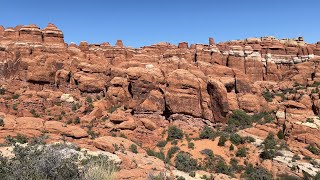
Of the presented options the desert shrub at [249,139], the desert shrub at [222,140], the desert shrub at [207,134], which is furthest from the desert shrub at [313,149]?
the desert shrub at [207,134]

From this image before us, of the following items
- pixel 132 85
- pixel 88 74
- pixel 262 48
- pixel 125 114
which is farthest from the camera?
pixel 262 48

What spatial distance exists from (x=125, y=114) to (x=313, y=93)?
2734 centimetres

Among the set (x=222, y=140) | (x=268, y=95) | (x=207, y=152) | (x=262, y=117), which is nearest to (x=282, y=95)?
(x=268, y=95)

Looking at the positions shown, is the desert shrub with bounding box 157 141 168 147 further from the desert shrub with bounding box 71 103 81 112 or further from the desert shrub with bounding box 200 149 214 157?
the desert shrub with bounding box 71 103 81 112

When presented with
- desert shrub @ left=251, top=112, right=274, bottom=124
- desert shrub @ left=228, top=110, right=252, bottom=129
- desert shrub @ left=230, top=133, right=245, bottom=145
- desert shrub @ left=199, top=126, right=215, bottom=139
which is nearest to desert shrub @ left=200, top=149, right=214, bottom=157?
desert shrub @ left=199, top=126, right=215, bottom=139

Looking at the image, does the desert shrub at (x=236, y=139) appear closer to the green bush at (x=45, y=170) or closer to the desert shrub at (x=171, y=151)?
the desert shrub at (x=171, y=151)

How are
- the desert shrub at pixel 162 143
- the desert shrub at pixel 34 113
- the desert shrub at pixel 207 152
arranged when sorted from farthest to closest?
the desert shrub at pixel 34 113 → the desert shrub at pixel 162 143 → the desert shrub at pixel 207 152

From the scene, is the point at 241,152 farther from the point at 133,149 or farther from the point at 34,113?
the point at 34,113

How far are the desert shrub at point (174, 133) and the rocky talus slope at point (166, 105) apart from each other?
14 centimetres

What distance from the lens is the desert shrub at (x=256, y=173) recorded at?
3120 cm

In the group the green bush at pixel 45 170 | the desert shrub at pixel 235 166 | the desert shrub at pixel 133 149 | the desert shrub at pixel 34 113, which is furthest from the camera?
the desert shrub at pixel 34 113

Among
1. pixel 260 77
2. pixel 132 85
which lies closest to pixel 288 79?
pixel 260 77

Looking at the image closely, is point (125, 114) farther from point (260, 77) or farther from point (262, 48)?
point (262, 48)

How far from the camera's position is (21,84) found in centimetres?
4531
